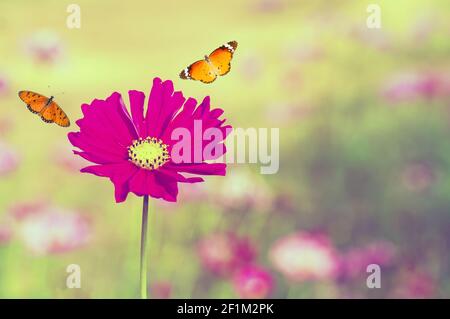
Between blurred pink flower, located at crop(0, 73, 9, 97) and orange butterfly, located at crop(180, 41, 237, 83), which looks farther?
blurred pink flower, located at crop(0, 73, 9, 97)

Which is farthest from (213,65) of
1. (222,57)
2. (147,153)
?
(147,153)

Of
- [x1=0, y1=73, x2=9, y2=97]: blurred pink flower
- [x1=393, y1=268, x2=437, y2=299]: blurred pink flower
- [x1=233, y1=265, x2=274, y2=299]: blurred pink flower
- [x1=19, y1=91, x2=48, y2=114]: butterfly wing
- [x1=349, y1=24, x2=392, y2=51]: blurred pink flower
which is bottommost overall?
[x1=393, y1=268, x2=437, y2=299]: blurred pink flower

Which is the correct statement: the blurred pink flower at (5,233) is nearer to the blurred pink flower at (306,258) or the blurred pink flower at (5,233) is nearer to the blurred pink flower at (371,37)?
the blurred pink flower at (306,258)

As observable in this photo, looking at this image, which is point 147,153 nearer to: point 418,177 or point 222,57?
point 222,57

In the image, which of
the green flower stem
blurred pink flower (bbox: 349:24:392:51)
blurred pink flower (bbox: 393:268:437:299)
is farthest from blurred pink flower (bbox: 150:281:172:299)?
blurred pink flower (bbox: 349:24:392:51)

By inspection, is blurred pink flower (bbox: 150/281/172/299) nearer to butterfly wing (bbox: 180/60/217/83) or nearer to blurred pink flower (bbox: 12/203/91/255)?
blurred pink flower (bbox: 12/203/91/255)
